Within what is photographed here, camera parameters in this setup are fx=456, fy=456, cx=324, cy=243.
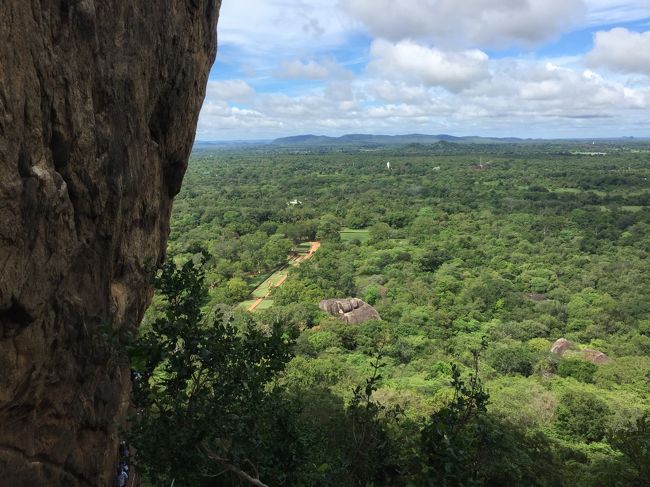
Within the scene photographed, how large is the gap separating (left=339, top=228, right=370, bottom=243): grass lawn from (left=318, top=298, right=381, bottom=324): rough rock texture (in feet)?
104

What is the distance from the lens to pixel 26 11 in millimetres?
5336

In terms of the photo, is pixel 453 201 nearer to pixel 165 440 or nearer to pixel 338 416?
pixel 338 416

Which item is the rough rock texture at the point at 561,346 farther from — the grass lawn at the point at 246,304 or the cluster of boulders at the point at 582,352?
the grass lawn at the point at 246,304

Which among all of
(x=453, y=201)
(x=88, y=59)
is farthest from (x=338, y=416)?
(x=453, y=201)

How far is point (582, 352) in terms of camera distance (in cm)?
3145

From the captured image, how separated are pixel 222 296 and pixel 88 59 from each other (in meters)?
38.4

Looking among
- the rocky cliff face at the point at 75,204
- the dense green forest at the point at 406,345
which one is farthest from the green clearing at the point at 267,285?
the rocky cliff face at the point at 75,204

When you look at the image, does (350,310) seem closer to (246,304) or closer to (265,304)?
(265,304)

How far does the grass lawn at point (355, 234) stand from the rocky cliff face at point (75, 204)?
61202 mm

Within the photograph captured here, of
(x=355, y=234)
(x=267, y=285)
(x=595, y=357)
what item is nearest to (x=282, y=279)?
(x=267, y=285)

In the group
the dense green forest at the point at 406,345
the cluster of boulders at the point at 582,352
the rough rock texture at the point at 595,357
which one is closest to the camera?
the dense green forest at the point at 406,345

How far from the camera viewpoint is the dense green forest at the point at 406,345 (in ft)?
18.5

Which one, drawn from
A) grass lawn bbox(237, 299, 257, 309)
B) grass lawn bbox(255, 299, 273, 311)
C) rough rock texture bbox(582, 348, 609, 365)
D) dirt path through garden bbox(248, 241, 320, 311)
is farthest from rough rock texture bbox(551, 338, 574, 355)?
grass lawn bbox(237, 299, 257, 309)

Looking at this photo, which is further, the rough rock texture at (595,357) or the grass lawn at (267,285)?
the grass lawn at (267,285)
